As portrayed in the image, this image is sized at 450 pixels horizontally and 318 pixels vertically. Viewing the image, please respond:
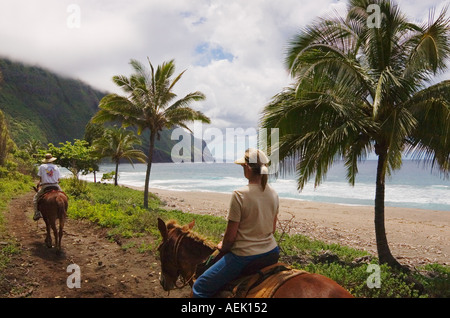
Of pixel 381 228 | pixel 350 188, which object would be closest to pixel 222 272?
pixel 381 228

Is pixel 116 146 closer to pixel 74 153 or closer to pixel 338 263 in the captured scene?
pixel 74 153

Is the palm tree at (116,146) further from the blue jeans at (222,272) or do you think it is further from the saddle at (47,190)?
the blue jeans at (222,272)

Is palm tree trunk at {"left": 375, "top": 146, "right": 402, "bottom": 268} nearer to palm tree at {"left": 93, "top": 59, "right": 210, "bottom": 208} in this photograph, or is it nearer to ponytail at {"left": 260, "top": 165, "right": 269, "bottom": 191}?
ponytail at {"left": 260, "top": 165, "right": 269, "bottom": 191}

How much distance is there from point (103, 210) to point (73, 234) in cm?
328

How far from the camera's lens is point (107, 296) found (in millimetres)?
5152

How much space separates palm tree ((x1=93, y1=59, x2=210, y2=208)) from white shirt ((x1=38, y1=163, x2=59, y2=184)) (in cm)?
933

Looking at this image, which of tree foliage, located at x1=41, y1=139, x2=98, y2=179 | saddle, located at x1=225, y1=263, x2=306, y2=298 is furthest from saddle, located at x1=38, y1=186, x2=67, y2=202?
tree foliage, located at x1=41, y1=139, x2=98, y2=179

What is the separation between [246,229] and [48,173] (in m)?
6.88

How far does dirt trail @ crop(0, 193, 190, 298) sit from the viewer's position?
17.2 ft

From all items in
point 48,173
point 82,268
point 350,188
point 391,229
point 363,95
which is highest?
point 363,95

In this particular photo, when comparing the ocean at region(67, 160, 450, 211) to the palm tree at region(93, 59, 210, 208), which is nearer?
the palm tree at region(93, 59, 210, 208)

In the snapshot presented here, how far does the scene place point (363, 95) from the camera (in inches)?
286

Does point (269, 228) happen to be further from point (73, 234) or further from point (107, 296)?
point (73, 234)
